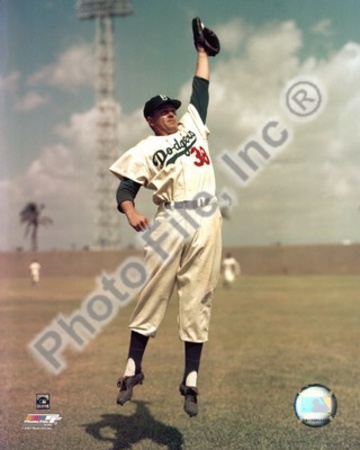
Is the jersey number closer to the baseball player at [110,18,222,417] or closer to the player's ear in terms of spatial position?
the baseball player at [110,18,222,417]

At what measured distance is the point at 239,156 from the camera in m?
4.44

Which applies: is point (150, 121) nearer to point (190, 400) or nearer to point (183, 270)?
point (183, 270)

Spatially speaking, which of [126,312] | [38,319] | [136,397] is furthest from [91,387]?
[126,312]

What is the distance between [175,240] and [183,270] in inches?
7.9

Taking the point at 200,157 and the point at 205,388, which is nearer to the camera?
the point at 200,157

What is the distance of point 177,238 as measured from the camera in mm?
3820

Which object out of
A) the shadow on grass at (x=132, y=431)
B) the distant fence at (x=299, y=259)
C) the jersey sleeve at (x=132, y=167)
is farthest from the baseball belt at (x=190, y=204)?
the distant fence at (x=299, y=259)

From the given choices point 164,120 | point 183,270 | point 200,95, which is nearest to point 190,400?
point 183,270

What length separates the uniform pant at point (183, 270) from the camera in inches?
150

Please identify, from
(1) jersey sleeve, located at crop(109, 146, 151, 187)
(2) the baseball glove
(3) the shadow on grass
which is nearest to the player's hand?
(1) jersey sleeve, located at crop(109, 146, 151, 187)

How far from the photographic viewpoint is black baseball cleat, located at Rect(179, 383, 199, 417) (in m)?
3.68

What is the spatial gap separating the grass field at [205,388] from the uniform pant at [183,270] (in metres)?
1.29

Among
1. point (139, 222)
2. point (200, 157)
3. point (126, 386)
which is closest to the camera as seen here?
point (139, 222)

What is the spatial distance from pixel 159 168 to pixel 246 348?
19.4 ft
